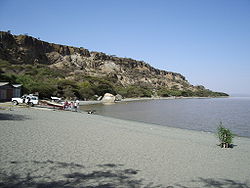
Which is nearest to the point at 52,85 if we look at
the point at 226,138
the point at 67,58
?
the point at 226,138

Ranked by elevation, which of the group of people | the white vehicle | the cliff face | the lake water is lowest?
the lake water

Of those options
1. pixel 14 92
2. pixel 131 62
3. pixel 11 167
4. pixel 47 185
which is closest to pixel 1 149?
pixel 11 167

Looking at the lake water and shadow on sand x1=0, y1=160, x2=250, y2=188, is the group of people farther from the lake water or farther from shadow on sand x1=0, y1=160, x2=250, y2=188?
shadow on sand x1=0, y1=160, x2=250, y2=188

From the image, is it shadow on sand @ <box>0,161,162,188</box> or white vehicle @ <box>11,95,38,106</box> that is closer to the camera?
shadow on sand @ <box>0,161,162,188</box>

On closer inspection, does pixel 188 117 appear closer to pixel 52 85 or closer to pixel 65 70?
pixel 52 85

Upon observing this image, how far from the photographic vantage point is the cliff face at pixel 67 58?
95.7 metres

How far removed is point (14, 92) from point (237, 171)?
38.5 metres

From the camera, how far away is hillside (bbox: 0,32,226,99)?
209 feet

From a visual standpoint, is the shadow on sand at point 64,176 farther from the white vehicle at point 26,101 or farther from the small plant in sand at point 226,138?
the white vehicle at point 26,101

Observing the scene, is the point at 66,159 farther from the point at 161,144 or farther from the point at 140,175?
the point at 161,144

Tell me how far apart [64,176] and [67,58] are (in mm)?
118752

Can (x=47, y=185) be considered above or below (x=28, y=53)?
below

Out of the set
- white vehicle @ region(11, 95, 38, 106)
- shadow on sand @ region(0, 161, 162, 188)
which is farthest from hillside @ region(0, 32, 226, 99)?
shadow on sand @ region(0, 161, 162, 188)

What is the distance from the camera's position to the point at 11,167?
6.58 m
